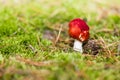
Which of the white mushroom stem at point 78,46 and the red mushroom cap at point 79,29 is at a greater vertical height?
the red mushroom cap at point 79,29

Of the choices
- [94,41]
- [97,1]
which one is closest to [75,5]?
[97,1]

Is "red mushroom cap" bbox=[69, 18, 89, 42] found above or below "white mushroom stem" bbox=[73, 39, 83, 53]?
above

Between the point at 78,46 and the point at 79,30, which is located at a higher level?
the point at 79,30

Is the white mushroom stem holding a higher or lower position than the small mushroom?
lower

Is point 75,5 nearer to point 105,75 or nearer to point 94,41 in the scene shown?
point 94,41

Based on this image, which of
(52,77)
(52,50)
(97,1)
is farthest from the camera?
(97,1)

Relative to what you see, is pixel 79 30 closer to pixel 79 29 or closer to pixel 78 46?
pixel 79 29

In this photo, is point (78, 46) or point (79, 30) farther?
point (78, 46)

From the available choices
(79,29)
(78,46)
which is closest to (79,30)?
(79,29)

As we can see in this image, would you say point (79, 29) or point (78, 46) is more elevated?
point (79, 29)

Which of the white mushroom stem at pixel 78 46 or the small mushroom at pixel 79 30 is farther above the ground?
the small mushroom at pixel 79 30

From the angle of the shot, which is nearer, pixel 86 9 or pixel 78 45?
pixel 78 45
